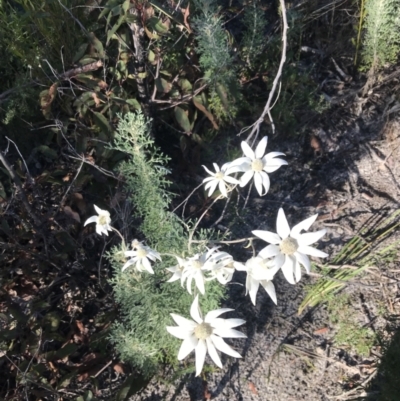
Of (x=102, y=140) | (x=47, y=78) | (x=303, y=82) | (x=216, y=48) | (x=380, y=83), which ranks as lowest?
(x=102, y=140)

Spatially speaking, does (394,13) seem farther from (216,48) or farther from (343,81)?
(216,48)

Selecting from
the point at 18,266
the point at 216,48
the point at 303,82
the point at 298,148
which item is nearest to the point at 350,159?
the point at 298,148

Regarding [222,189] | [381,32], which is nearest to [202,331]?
[222,189]

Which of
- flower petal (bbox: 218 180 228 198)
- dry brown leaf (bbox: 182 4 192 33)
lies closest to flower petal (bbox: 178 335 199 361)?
flower petal (bbox: 218 180 228 198)

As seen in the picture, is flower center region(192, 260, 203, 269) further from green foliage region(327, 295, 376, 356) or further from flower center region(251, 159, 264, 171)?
green foliage region(327, 295, 376, 356)

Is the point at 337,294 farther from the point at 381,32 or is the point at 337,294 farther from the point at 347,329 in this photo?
the point at 381,32
